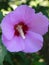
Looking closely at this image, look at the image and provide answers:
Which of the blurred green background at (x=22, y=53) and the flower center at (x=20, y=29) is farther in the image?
the blurred green background at (x=22, y=53)

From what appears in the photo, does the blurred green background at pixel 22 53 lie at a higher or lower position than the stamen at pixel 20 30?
lower

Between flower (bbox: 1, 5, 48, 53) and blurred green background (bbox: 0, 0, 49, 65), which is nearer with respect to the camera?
flower (bbox: 1, 5, 48, 53)

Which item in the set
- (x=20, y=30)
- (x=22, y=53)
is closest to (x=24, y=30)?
(x=20, y=30)

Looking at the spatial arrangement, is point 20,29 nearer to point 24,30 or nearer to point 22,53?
point 24,30

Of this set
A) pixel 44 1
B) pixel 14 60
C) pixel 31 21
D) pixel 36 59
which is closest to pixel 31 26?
pixel 31 21

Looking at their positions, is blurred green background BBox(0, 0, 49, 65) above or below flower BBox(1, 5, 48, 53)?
below
